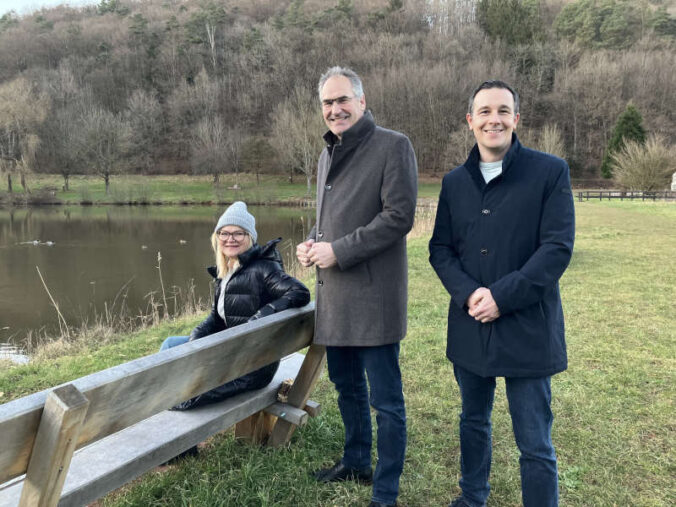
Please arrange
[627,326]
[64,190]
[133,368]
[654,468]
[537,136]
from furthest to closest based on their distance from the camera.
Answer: [537,136] → [64,190] → [627,326] → [654,468] → [133,368]

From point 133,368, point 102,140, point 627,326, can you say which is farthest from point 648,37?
point 133,368

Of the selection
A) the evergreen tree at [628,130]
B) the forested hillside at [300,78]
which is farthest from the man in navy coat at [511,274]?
the evergreen tree at [628,130]

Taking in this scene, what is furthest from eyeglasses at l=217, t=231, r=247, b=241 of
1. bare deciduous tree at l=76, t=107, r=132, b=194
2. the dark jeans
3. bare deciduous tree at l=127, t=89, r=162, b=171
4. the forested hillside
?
bare deciduous tree at l=127, t=89, r=162, b=171

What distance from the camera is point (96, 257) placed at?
695 inches

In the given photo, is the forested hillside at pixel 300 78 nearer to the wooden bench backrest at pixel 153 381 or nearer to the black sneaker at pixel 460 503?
the black sneaker at pixel 460 503

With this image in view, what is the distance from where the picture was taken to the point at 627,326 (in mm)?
5941

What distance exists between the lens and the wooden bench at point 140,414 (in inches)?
59.5

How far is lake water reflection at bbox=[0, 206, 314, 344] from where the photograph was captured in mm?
11258

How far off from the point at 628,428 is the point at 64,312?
35.1 ft

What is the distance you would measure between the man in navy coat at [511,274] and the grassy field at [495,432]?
0.79 meters

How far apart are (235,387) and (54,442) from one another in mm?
1375

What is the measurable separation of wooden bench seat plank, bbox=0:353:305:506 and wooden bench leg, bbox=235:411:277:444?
0.30m

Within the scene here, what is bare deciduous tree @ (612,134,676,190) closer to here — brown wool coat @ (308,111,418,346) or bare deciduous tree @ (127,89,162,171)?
brown wool coat @ (308,111,418,346)

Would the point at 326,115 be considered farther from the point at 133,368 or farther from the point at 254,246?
the point at 133,368
